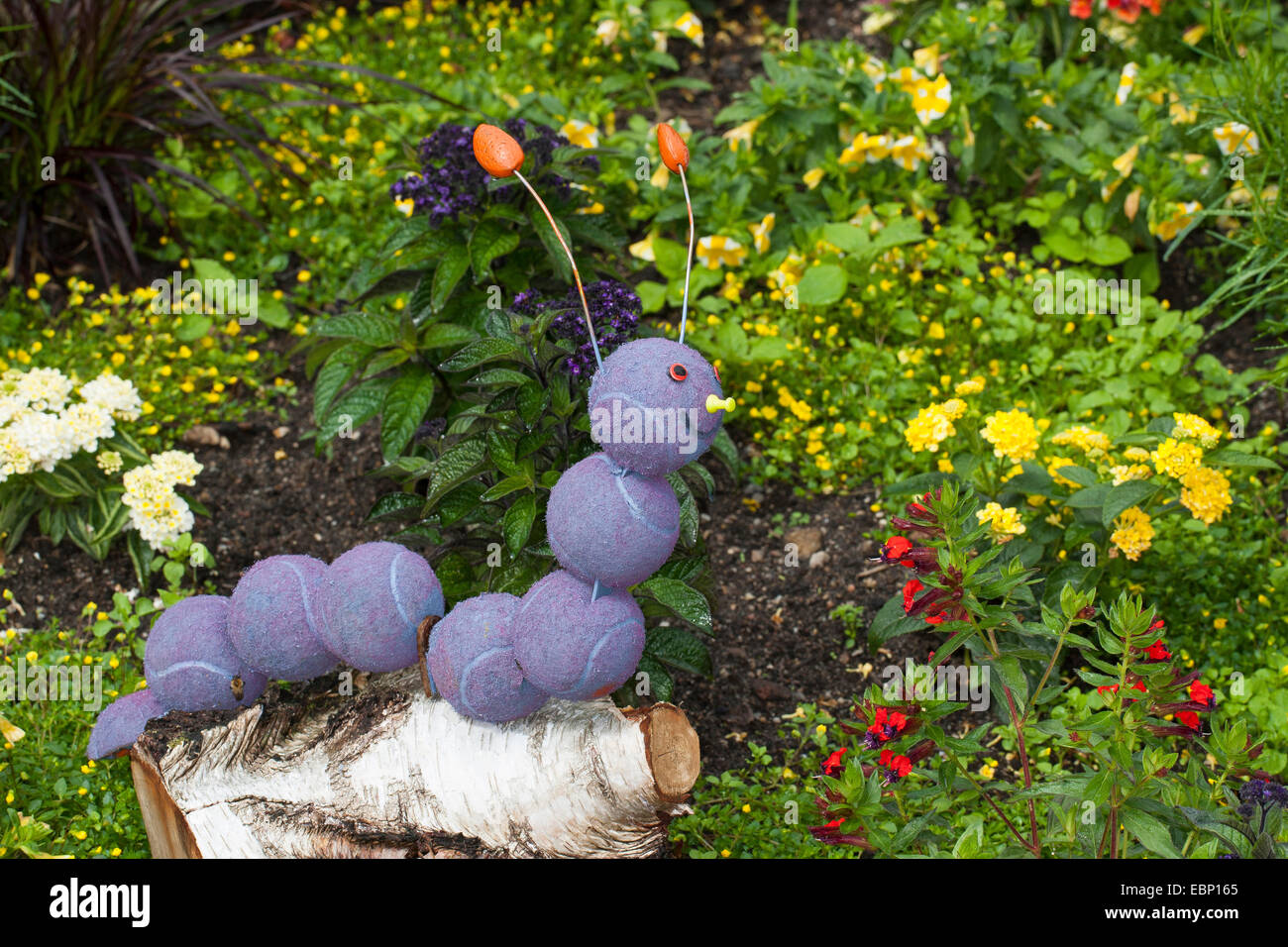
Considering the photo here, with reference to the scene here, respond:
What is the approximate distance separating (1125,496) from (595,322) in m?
1.32

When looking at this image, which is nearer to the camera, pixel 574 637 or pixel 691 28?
pixel 574 637

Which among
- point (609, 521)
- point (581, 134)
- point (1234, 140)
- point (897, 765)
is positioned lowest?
point (897, 765)

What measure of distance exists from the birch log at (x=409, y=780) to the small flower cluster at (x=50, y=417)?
1.10 m

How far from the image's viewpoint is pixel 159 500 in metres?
3.28

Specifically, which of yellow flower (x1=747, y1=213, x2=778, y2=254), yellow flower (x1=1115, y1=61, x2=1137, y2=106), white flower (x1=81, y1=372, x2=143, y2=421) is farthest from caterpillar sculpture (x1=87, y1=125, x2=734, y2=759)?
yellow flower (x1=1115, y1=61, x2=1137, y2=106)

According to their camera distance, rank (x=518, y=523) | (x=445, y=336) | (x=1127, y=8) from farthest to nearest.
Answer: (x=1127, y=8), (x=445, y=336), (x=518, y=523)

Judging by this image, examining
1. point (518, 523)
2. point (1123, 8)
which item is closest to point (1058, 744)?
point (518, 523)

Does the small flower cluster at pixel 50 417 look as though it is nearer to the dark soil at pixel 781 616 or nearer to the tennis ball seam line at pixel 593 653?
the dark soil at pixel 781 616

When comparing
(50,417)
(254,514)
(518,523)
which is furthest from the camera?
(254,514)

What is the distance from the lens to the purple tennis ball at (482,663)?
2252 mm

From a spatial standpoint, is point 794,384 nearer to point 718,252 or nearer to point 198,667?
point 718,252

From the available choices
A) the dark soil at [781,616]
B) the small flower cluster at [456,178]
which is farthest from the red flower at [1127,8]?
the small flower cluster at [456,178]

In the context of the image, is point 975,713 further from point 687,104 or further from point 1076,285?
point 687,104

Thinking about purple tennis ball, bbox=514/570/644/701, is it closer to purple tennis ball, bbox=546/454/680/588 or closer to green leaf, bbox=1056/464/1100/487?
purple tennis ball, bbox=546/454/680/588
